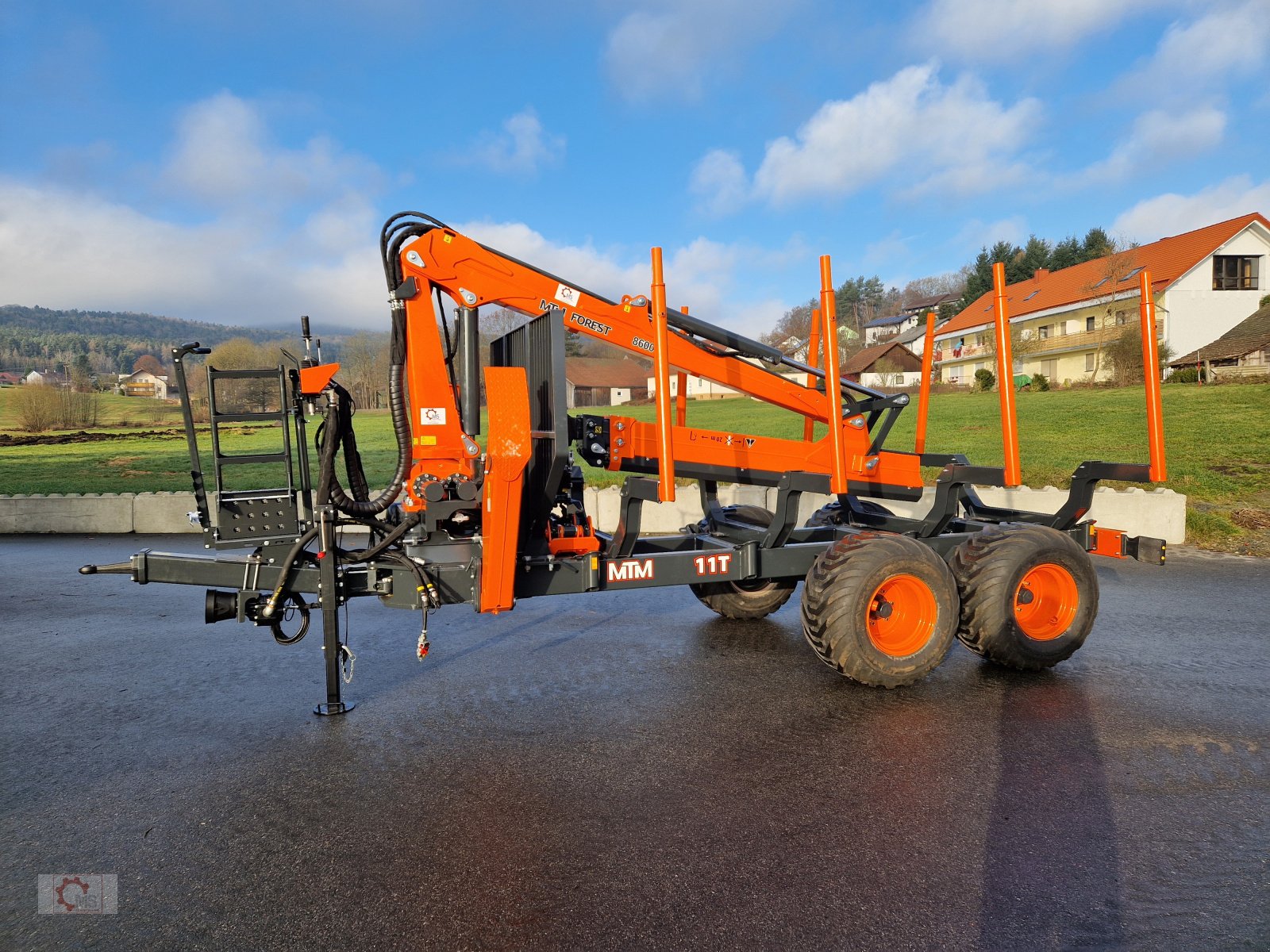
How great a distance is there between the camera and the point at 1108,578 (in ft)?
28.3

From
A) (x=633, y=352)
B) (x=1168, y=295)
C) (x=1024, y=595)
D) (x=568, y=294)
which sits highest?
(x=1168, y=295)

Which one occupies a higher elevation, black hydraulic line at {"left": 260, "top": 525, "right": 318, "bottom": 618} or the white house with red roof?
the white house with red roof

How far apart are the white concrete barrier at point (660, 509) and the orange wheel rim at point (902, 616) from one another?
4.10 meters

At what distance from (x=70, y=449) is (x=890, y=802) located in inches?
1008

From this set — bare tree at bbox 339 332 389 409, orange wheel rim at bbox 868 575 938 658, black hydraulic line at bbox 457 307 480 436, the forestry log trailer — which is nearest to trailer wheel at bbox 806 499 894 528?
the forestry log trailer

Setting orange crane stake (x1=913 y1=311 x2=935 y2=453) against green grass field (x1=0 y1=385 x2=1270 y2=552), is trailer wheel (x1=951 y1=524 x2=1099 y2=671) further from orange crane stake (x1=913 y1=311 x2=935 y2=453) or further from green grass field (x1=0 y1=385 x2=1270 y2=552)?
green grass field (x1=0 y1=385 x2=1270 y2=552)

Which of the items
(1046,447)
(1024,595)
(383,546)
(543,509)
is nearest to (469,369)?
(543,509)

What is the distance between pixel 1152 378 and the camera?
589 centimetres

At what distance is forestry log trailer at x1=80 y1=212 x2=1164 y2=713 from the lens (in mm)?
4918

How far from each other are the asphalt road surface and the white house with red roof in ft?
126

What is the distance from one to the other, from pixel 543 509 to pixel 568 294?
154cm

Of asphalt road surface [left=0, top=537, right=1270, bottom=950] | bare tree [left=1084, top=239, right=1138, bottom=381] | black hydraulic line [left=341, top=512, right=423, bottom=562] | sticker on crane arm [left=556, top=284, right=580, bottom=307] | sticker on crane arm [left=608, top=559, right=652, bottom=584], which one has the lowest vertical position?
asphalt road surface [left=0, top=537, right=1270, bottom=950]

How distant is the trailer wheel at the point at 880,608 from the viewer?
17.0 feet

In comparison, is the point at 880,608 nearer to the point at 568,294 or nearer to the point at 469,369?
the point at 568,294
